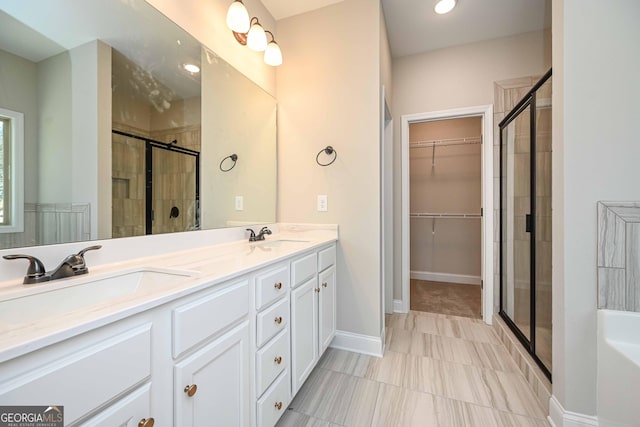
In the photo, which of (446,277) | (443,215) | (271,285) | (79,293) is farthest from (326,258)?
(446,277)

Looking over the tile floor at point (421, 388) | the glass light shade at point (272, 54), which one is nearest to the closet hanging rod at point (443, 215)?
the tile floor at point (421, 388)

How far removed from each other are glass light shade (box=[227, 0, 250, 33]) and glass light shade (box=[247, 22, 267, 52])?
0.11 metres

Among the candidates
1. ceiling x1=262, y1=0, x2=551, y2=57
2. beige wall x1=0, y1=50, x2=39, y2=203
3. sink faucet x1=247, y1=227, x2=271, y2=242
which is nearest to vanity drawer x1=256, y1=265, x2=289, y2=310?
sink faucet x1=247, y1=227, x2=271, y2=242

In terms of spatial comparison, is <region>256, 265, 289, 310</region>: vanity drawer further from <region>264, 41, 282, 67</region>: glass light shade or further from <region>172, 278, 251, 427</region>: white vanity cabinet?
<region>264, 41, 282, 67</region>: glass light shade

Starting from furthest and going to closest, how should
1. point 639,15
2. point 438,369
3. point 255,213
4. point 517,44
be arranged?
point 517,44
point 255,213
point 438,369
point 639,15

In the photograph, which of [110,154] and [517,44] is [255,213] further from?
[517,44]

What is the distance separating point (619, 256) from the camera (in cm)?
122

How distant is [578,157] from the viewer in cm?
127

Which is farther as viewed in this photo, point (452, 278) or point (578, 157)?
→ point (452, 278)

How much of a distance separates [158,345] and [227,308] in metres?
0.26

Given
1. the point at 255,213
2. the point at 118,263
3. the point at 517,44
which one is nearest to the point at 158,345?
the point at 118,263

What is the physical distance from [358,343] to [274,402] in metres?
0.97

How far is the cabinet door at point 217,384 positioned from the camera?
0.77 meters

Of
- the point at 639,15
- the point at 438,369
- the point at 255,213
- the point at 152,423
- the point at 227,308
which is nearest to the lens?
the point at 152,423
